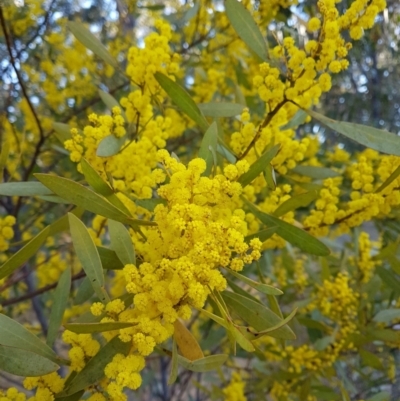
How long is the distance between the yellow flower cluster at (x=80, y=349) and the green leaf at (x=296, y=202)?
443mm

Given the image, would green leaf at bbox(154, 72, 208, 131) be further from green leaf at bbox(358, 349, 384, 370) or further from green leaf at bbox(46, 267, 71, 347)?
green leaf at bbox(358, 349, 384, 370)

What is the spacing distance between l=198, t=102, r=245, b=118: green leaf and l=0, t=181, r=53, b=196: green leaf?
412 mm

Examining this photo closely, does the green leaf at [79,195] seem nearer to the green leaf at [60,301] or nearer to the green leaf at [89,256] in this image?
the green leaf at [89,256]

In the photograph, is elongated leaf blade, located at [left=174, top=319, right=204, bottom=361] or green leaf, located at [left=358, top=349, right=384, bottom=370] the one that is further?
green leaf, located at [left=358, top=349, right=384, bottom=370]

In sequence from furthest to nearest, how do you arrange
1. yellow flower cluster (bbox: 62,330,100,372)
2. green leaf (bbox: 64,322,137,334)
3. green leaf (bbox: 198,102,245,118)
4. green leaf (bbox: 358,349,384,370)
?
green leaf (bbox: 358,349,384,370) → green leaf (bbox: 198,102,245,118) → yellow flower cluster (bbox: 62,330,100,372) → green leaf (bbox: 64,322,137,334)

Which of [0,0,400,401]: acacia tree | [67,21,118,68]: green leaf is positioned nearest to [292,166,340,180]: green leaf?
[0,0,400,401]: acacia tree

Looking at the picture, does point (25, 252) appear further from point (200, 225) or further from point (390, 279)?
point (390, 279)

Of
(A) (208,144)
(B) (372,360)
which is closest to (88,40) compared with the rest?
(A) (208,144)

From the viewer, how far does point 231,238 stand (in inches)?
25.2

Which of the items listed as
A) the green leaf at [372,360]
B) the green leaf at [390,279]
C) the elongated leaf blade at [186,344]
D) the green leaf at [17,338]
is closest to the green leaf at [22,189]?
the green leaf at [17,338]

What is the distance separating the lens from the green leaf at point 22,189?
819mm

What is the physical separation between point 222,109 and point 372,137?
36cm

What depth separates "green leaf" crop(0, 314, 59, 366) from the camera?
27.0 inches

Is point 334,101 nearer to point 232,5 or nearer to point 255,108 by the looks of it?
point 255,108
